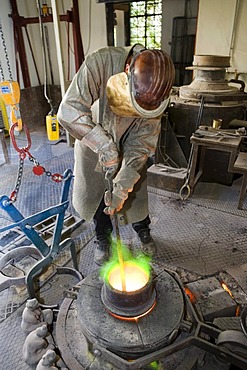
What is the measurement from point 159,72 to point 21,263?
1631 mm

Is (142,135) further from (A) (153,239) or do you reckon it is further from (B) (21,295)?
(B) (21,295)

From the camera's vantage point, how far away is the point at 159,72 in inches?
36.7

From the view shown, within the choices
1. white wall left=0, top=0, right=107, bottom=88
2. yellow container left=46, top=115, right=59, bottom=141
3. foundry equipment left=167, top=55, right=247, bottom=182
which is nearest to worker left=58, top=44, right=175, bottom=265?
yellow container left=46, top=115, right=59, bottom=141

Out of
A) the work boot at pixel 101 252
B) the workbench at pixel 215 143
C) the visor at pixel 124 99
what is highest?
the visor at pixel 124 99

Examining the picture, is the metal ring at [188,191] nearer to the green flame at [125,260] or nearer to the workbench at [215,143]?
the workbench at [215,143]

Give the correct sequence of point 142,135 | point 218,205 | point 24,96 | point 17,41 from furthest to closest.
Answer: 1. point 24,96
2. point 17,41
3. point 218,205
4. point 142,135

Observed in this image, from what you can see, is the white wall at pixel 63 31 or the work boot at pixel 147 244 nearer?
the work boot at pixel 147 244

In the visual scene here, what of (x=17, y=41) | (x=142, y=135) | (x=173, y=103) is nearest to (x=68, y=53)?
(x=17, y=41)

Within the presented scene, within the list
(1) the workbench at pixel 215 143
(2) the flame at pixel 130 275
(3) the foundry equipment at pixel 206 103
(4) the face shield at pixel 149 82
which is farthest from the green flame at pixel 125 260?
(3) the foundry equipment at pixel 206 103

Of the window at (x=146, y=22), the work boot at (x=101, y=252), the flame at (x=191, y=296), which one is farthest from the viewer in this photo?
the window at (x=146, y=22)

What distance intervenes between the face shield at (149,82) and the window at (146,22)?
7522 millimetres

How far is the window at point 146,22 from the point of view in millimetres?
7438

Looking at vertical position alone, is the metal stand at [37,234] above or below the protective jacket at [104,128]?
below

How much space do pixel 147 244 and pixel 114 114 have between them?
1.06 meters
